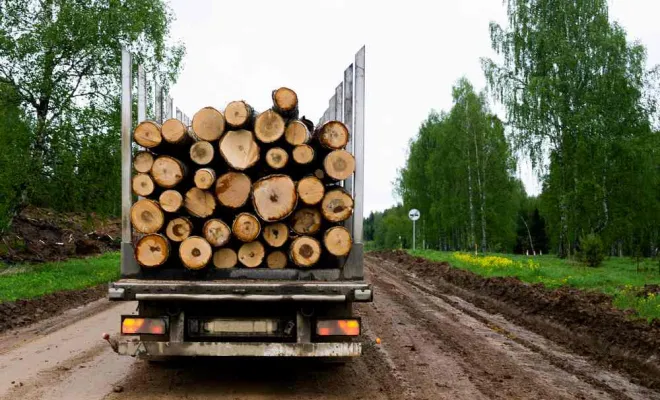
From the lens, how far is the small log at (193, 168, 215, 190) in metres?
6.05

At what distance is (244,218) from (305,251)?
638 mm

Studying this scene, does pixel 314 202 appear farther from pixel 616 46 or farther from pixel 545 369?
pixel 616 46

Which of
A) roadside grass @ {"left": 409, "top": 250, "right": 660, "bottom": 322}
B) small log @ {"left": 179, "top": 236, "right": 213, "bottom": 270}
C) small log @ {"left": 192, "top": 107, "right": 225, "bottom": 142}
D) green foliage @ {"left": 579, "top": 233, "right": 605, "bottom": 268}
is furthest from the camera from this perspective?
green foliage @ {"left": 579, "top": 233, "right": 605, "bottom": 268}

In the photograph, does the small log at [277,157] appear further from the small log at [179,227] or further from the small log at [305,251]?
the small log at [179,227]

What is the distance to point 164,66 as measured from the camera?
2414 cm

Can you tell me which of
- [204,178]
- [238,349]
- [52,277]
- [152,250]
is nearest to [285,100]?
[204,178]

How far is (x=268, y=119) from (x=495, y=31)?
2988 cm

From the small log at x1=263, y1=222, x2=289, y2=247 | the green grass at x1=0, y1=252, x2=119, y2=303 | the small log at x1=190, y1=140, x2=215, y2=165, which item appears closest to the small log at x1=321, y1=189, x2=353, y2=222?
the small log at x1=263, y1=222, x2=289, y2=247

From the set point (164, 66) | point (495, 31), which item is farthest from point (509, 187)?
point (164, 66)

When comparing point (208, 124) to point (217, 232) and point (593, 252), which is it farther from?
point (593, 252)

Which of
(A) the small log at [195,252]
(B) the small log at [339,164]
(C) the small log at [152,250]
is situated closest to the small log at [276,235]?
(A) the small log at [195,252]

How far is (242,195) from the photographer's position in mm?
6117

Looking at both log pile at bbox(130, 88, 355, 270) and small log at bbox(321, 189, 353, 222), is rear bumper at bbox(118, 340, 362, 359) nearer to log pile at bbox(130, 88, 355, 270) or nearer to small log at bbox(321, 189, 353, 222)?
log pile at bbox(130, 88, 355, 270)

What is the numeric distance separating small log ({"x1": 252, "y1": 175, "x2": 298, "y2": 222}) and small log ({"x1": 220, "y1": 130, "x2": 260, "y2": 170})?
242mm
